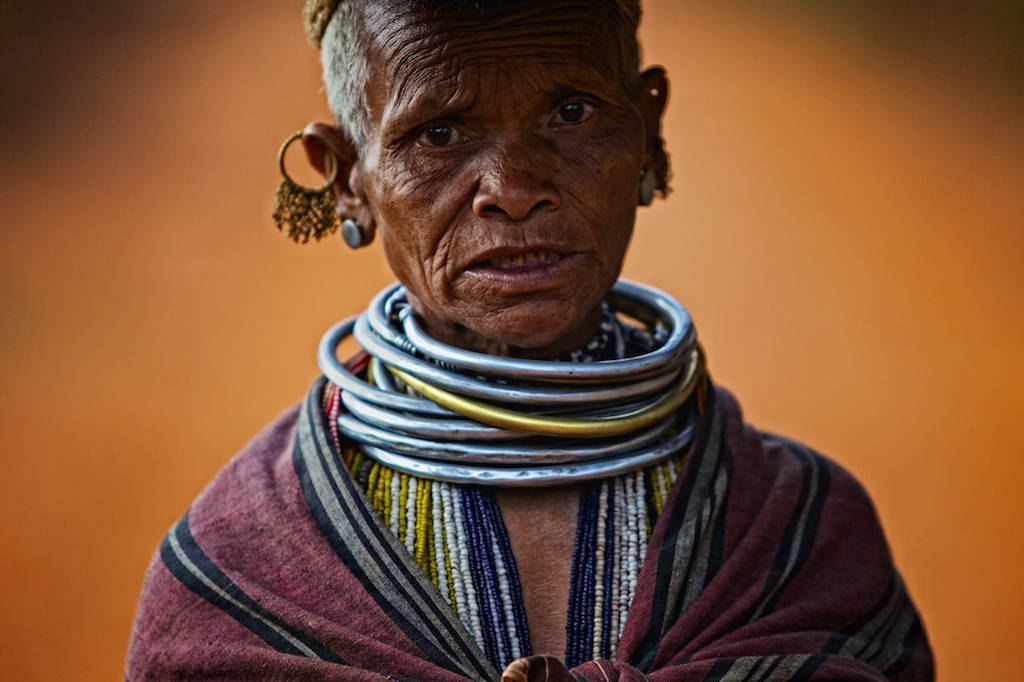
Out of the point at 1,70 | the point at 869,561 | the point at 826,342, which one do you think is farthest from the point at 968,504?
the point at 1,70

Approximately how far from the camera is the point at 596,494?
7.41ft

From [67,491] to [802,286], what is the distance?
3695 mm

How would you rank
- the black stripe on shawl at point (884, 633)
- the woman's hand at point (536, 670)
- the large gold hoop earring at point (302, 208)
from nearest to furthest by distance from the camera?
the woman's hand at point (536, 670) → the black stripe on shawl at point (884, 633) → the large gold hoop earring at point (302, 208)

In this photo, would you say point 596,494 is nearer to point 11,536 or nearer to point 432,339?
point 432,339

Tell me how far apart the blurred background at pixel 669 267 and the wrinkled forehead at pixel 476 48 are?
12.5 ft

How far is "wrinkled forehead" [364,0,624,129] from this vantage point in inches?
81.5

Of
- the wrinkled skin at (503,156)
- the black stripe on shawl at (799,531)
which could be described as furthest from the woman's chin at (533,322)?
the black stripe on shawl at (799,531)

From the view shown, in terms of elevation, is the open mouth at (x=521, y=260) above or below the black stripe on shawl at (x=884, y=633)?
above

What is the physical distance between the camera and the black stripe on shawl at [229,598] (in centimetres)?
205

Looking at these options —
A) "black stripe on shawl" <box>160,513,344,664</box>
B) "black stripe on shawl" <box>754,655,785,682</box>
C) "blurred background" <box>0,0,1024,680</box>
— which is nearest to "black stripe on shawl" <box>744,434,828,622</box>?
"black stripe on shawl" <box>754,655,785,682</box>

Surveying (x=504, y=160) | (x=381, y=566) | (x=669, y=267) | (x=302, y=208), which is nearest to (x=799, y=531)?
(x=381, y=566)

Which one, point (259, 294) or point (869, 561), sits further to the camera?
point (259, 294)

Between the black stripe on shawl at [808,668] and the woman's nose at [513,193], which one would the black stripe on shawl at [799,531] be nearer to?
the black stripe on shawl at [808,668]

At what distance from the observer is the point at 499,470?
2.20 metres
